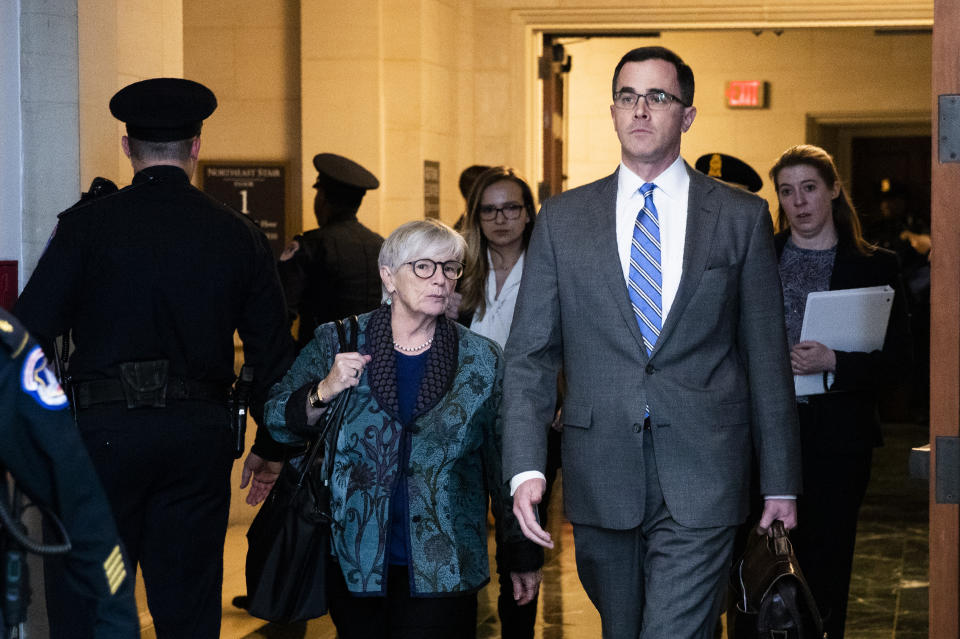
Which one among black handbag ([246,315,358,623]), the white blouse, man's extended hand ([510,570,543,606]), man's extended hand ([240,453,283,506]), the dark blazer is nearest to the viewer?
black handbag ([246,315,358,623])

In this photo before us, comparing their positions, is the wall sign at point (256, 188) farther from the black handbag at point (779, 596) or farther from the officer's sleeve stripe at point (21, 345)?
the officer's sleeve stripe at point (21, 345)

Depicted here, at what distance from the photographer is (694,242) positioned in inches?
132

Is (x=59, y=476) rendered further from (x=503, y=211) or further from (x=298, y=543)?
(x=503, y=211)

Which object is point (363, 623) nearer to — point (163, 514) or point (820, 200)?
point (163, 514)

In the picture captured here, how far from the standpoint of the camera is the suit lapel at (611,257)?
3322 mm

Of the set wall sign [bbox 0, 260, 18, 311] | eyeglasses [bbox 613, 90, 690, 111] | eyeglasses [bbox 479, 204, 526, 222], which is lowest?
wall sign [bbox 0, 260, 18, 311]

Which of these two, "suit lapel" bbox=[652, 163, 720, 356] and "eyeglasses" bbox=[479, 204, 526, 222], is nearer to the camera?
"suit lapel" bbox=[652, 163, 720, 356]

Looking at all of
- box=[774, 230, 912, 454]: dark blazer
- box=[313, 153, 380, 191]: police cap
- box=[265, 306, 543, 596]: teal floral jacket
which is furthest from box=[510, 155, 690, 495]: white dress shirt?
box=[313, 153, 380, 191]: police cap

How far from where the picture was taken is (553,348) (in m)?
3.48

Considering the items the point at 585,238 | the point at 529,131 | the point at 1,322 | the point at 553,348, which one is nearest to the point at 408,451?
the point at 553,348

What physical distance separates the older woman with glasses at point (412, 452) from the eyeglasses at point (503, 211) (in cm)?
173

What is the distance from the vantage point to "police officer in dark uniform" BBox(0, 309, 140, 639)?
199 centimetres

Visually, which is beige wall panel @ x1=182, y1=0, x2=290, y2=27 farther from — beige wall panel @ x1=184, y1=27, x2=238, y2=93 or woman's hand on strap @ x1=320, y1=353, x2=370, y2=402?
woman's hand on strap @ x1=320, y1=353, x2=370, y2=402

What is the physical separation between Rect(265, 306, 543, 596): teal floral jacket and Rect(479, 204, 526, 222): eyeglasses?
5.87ft
